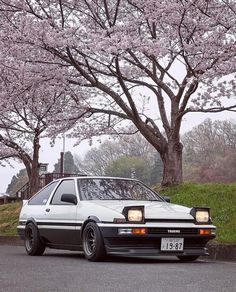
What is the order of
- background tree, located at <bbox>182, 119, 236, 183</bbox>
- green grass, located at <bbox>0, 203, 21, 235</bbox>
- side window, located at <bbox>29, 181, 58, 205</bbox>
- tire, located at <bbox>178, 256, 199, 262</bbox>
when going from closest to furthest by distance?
tire, located at <bbox>178, 256, 199, 262</bbox>
side window, located at <bbox>29, 181, 58, 205</bbox>
green grass, located at <bbox>0, 203, 21, 235</bbox>
background tree, located at <bbox>182, 119, 236, 183</bbox>

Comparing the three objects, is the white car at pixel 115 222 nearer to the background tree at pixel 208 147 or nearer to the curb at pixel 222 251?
the curb at pixel 222 251

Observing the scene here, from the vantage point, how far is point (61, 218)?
32.1ft

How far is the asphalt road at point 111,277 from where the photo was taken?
19.3ft

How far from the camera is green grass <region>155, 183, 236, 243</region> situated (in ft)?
40.2

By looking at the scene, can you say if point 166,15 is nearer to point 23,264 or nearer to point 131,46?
point 131,46

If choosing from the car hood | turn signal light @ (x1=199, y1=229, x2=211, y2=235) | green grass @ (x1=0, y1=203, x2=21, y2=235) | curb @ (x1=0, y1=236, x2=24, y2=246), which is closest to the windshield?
the car hood

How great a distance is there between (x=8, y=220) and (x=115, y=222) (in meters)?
13.6

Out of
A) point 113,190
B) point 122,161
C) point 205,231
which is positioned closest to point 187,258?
point 205,231

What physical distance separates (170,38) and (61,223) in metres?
8.50

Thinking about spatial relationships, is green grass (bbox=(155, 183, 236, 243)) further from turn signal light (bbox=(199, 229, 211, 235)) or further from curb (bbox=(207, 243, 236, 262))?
turn signal light (bbox=(199, 229, 211, 235))

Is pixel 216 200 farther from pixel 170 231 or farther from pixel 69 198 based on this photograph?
pixel 170 231

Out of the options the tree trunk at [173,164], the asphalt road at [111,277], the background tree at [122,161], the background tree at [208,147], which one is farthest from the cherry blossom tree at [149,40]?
the background tree at [122,161]

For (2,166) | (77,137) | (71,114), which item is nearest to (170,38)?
(71,114)

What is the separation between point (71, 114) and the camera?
1992 cm
